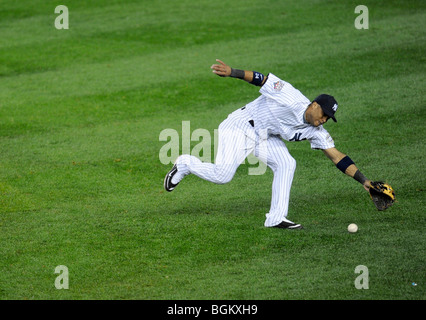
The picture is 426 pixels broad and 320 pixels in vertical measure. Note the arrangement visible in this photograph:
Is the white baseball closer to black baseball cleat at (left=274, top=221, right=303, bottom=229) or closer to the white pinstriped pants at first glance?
black baseball cleat at (left=274, top=221, right=303, bottom=229)

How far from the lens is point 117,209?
7.53m

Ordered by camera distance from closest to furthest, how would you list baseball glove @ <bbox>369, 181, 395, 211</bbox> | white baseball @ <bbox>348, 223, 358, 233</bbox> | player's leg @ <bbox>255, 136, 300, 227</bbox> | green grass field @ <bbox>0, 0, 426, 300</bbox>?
green grass field @ <bbox>0, 0, 426, 300</bbox> → baseball glove @ <bbox>369, 181, 395, 211</bbox> → white baseball @ <bbox>348, 223, 358, 233</bbox> → player's leg @ <bbox>255, 136, 300, 227</bbox>

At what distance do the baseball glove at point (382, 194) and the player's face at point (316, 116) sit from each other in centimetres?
84

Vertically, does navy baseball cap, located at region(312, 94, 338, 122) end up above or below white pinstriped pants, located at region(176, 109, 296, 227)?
above

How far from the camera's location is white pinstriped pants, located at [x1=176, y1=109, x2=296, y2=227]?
680 cm

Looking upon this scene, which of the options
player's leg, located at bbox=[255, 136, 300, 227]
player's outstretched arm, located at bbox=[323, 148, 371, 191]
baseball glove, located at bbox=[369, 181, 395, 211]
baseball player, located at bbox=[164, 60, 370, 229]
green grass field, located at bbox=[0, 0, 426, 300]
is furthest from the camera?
player's leg, located at bbox=[255, 136, 300, 227]

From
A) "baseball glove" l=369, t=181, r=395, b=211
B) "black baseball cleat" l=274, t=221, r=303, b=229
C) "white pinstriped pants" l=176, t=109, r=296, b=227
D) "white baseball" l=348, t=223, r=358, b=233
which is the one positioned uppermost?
"white pinstriped pants" l=176, t=109, r=296, b=227

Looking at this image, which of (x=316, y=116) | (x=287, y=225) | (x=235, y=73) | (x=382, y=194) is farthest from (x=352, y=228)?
(x=235, y=73)

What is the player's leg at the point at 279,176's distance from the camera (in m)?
6.79

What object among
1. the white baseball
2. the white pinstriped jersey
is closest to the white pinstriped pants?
the white pinstriped jersey

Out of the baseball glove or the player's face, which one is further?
the player's face

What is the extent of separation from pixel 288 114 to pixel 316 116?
1.14 ft

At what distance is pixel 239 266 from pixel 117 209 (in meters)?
2.15
